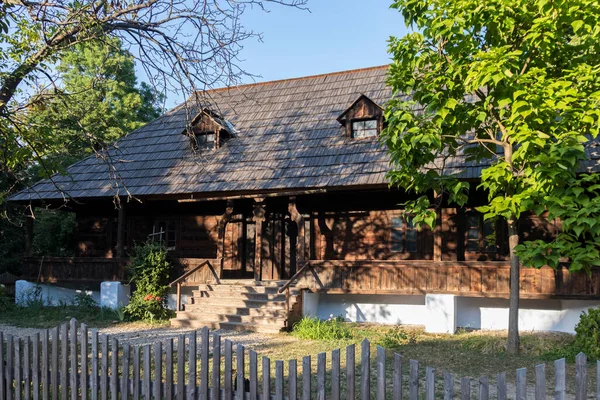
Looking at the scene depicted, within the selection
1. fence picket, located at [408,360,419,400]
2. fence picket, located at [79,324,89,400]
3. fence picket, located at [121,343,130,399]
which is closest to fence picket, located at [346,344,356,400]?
fence picket, located at [408,360,419,400]

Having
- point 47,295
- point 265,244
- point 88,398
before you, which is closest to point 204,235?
point 265,244

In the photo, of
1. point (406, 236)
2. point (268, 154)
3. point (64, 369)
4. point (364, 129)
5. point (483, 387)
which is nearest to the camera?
point (483, 387)

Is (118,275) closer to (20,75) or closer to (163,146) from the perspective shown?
(163,146)

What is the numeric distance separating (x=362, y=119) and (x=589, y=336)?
25.9ft

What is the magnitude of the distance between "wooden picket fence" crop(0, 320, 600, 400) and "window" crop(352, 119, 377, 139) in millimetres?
10493

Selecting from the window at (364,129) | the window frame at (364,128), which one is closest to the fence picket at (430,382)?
the window frame at (364,128)

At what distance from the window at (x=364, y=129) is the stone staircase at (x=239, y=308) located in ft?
15.2

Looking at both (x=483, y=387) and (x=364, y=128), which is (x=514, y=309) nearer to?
(x=483, y=387)

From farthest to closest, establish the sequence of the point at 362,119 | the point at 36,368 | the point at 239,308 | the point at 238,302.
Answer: the point at 362,119 < the point at 238,302 < the point at 239,308 < the point at 36,368

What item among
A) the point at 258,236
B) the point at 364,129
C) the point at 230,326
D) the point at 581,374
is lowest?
the point at 230,326

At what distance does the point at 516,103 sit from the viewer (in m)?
7.76

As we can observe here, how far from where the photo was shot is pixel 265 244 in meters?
16.3

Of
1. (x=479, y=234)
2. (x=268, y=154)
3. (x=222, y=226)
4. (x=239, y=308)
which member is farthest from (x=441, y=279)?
(x=268, y=154)

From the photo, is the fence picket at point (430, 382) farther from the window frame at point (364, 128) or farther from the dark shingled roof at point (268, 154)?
the window frame at point (364, 128)
